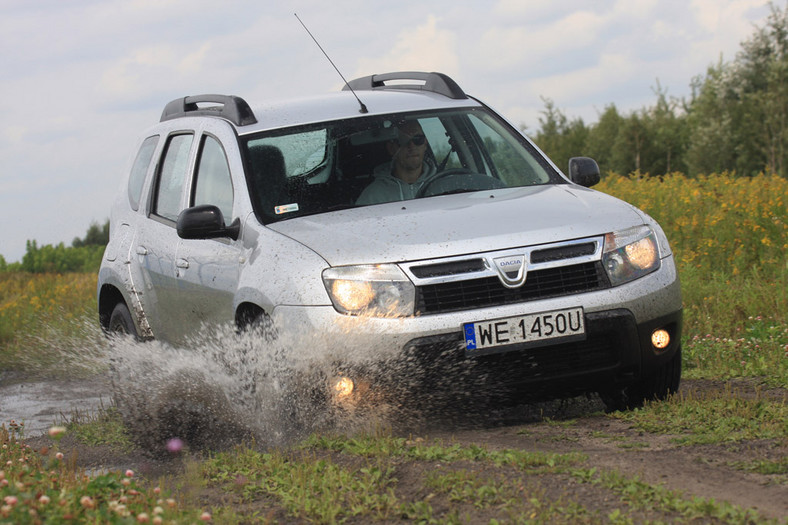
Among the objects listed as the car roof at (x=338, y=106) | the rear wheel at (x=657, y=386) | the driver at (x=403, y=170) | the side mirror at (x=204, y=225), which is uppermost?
the car roof at (x=338, y=106)

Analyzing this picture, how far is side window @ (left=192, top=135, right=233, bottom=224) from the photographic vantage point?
21.0 ft

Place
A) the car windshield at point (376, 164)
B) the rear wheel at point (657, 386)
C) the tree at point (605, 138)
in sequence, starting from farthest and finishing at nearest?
1. the tree at point (605, 138)
2. the car windshield at point (376, 164)
3. the rear wheel at point (657, 386)

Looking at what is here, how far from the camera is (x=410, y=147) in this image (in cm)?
668

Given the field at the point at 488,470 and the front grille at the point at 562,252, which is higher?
the front grille at the point at 562,252

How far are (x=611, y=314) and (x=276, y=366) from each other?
1624 millimetres

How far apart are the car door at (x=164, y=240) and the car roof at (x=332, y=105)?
300mm

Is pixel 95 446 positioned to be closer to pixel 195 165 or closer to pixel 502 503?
pixel 195 165

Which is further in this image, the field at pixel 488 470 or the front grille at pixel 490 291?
the front grille at pixel 490 291

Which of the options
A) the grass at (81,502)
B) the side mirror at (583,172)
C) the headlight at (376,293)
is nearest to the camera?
the grass at (81,502)

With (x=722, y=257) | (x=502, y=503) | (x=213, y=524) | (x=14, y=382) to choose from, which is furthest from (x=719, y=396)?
(x=14, y=382)

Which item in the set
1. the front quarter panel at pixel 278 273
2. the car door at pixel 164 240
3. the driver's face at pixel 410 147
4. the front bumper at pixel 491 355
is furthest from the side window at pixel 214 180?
the front bumper at pixel 491 355

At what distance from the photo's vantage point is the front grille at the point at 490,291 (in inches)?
206

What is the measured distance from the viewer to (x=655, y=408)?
5809 mm

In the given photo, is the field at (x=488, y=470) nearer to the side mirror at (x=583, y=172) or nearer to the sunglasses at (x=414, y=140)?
the side mirror at (x=583, y=172)
